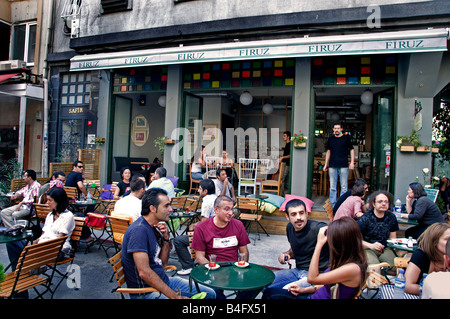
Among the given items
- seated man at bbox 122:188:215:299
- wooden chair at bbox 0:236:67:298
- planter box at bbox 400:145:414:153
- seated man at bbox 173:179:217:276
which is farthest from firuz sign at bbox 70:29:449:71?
wooden chair at bbox 0:236:67:298

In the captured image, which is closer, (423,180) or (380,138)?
(423,180)

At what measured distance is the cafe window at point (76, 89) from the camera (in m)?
11.0

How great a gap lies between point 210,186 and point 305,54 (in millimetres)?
3785

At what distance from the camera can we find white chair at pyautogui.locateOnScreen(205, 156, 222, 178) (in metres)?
9.45

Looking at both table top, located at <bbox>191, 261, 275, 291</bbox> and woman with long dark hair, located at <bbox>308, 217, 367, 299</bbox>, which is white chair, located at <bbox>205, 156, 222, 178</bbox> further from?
woman with long dark hair, located at <bbox>308, 217, 367, 299</bbox>

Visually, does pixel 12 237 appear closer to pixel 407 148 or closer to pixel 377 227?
pixel 377 227

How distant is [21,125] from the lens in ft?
35.8

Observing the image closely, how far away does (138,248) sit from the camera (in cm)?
281

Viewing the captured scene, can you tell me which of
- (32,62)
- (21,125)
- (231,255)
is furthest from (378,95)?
(32,62)

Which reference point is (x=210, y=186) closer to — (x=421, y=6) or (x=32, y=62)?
(x=421, y=6)

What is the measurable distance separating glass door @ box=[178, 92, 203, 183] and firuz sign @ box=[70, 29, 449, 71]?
1.51 metres

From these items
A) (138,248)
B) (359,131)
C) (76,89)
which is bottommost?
(138,248)

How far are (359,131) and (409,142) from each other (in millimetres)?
5754

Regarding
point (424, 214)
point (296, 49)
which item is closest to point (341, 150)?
point (296, 49)
